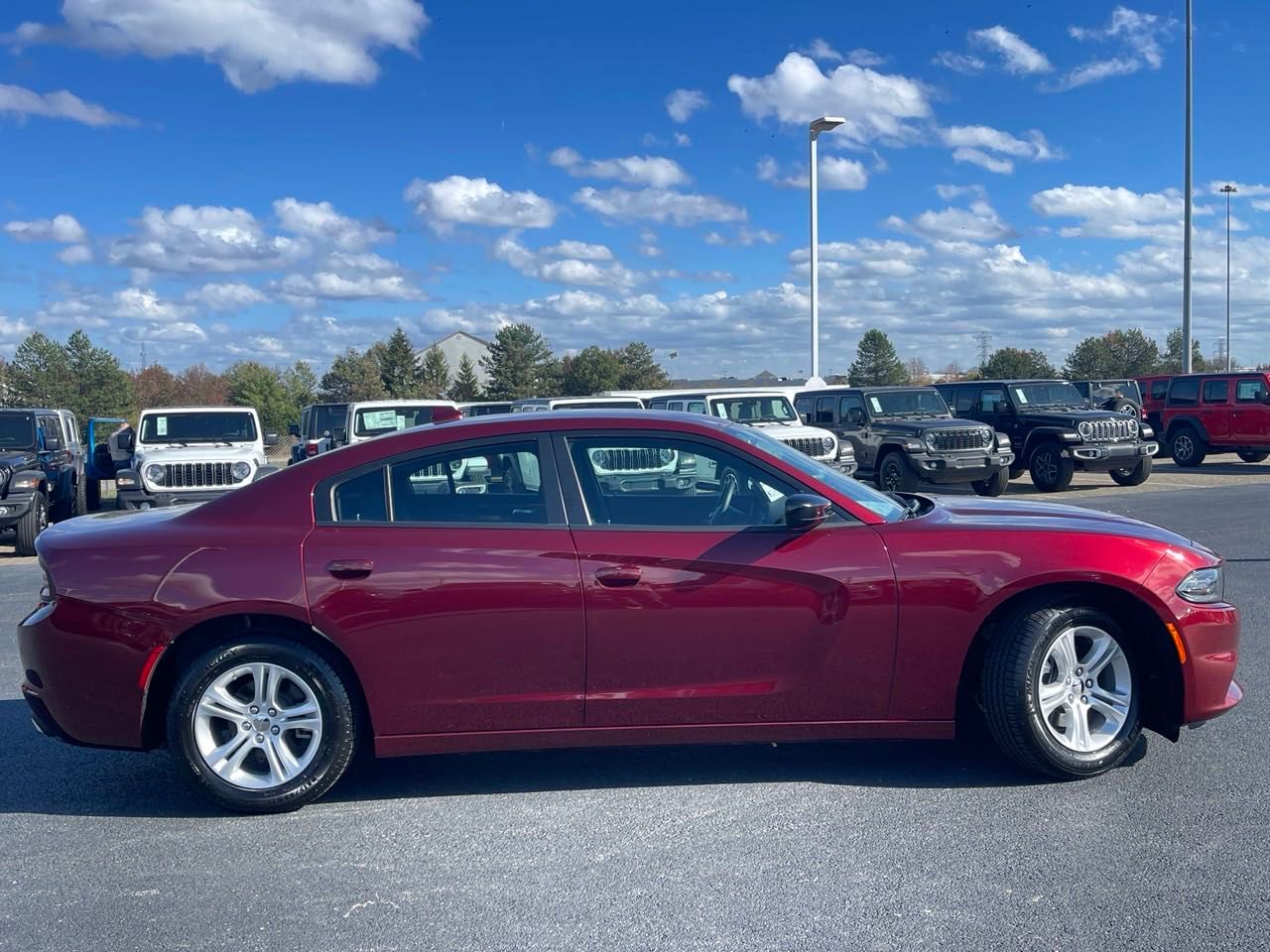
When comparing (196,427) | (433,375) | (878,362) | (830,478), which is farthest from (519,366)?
(830,478)

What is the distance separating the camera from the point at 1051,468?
1886 centimetres

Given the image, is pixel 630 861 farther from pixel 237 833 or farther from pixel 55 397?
pixel 55 397

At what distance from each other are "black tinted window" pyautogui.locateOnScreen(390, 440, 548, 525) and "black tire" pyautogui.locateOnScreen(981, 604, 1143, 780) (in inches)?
75.6

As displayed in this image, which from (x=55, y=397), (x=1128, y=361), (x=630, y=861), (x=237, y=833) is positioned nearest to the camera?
(x=630, y=861)

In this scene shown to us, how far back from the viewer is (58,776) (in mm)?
5012

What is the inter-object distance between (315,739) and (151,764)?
49.6 inches

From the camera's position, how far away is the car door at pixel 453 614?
4.38m

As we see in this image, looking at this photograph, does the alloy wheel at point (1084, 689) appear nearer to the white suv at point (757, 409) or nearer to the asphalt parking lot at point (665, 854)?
the asphalt parking lot at point (665, 854)

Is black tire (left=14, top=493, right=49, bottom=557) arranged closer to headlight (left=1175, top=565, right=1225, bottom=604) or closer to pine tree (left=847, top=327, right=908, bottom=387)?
headlight (left=1175, top=565, right=1225, bottom=604)

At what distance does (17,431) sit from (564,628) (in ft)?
42.7

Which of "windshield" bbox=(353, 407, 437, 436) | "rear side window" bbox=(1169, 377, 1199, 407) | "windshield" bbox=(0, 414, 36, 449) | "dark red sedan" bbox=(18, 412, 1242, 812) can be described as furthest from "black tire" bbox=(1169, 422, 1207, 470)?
"windshield" bbox=(0, 414, 36, 449)

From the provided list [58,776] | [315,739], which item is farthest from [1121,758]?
[58,776]

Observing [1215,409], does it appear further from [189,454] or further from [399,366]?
[399,366]

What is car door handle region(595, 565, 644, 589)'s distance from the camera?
4.38 meters
